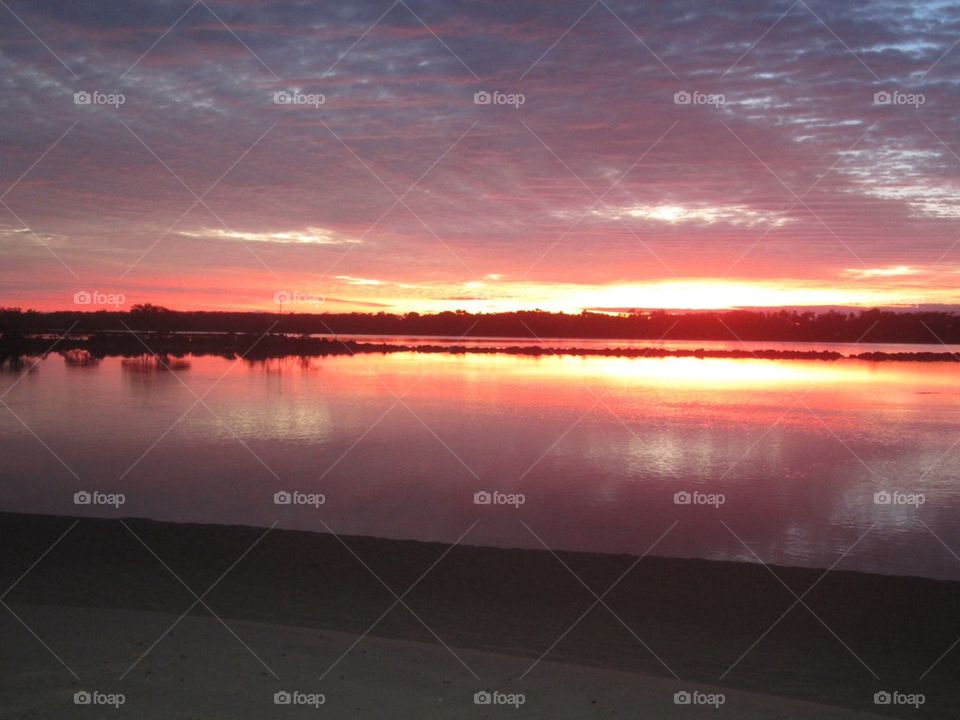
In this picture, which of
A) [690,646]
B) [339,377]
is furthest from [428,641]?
[339,377]

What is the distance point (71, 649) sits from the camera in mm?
4824

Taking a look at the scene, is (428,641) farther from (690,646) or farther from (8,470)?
(8,470)
